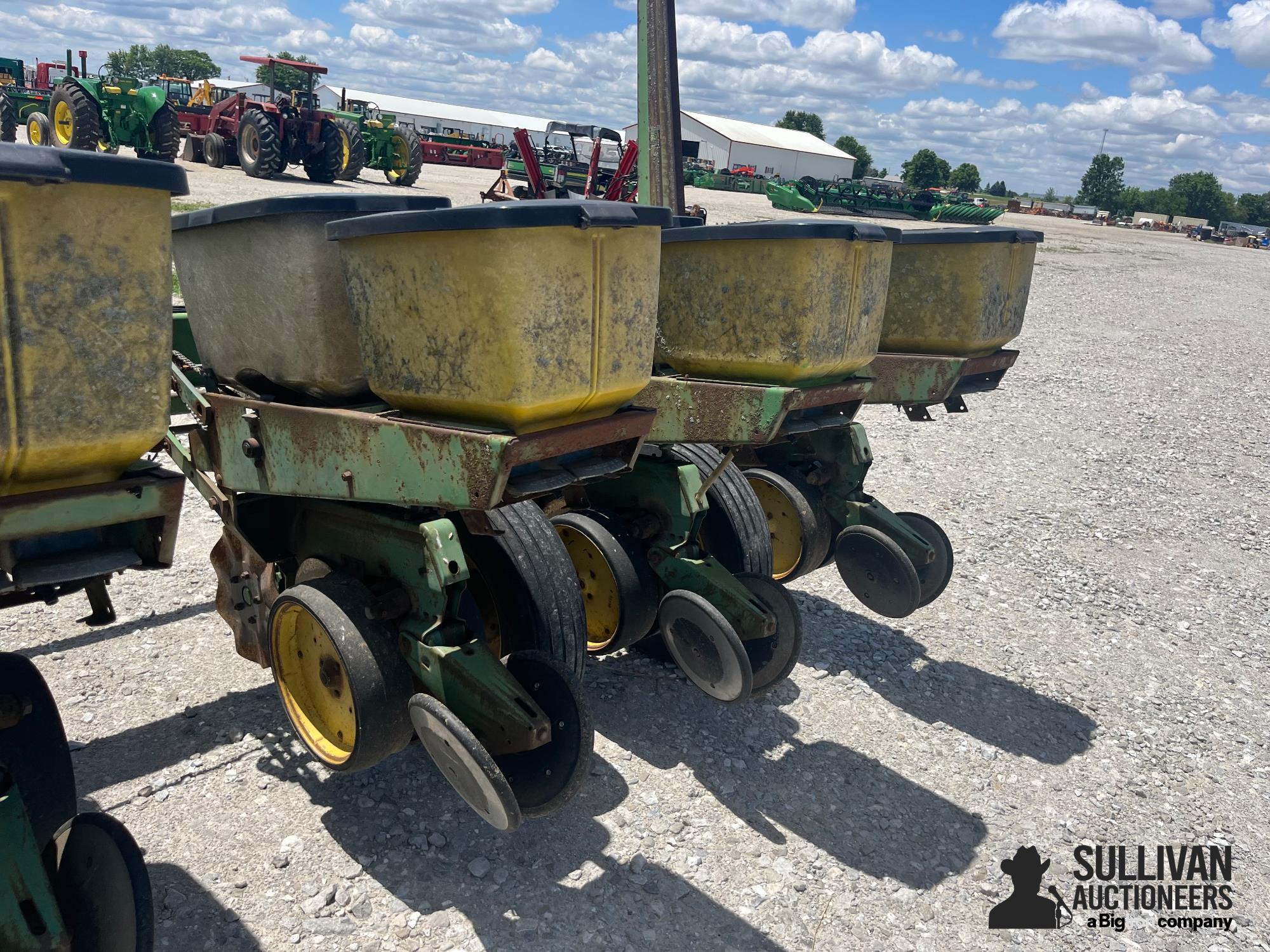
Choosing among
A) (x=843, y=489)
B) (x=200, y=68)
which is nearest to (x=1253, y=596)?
(x=843, y=489)

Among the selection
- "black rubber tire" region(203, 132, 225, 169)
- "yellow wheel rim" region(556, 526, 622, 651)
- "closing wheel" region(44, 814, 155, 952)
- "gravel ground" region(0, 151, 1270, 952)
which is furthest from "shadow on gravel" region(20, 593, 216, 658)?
"black rubber tire" region(203, 132, 225, 169)

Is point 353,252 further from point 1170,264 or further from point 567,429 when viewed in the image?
point 1170,264

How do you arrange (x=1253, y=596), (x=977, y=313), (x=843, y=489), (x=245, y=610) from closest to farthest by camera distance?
(x=245, y=610), (x=977, y=313), (x=843, y=489), (x=1253, y=596)

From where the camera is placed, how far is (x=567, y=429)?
256cm

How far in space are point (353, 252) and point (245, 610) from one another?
4.98 ft

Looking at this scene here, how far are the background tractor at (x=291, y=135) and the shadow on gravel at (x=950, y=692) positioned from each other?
15832 mm

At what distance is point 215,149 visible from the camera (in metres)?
18.7

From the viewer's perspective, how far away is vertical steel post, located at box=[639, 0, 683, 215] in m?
4.87

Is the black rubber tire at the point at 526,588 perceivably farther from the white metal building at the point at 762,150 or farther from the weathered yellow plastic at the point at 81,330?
the white metal building at the point at 762,150

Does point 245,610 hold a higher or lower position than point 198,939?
higher

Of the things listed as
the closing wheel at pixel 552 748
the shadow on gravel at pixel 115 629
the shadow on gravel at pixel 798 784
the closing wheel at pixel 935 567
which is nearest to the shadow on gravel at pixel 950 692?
the closing wheel at pixel 935 567

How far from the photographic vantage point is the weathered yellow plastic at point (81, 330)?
5.76 feet

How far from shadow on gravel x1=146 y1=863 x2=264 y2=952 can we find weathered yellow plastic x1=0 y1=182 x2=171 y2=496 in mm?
1251

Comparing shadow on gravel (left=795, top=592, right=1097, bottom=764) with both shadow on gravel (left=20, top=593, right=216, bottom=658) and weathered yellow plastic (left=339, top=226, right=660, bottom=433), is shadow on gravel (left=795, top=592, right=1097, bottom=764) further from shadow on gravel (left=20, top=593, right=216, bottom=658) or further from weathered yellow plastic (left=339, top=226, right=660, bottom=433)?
shadow on gravel (left=20, top=593, right=216, bottom=658)
